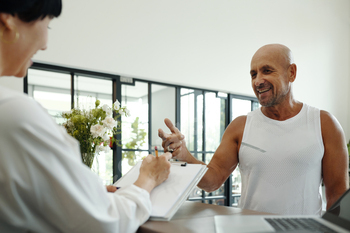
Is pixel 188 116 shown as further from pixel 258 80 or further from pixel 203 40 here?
pixel 258 80

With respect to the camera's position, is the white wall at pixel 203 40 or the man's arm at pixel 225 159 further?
the white wall at pixel 203 40

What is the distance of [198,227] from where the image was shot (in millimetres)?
675

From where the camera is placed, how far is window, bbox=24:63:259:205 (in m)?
3.40

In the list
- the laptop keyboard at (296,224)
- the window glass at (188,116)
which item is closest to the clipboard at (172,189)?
Result: the laptop keyboard at (296,224)

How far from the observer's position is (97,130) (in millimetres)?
1772

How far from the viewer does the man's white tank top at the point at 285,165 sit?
4.42 feet

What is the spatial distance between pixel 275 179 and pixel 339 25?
679 centimetres

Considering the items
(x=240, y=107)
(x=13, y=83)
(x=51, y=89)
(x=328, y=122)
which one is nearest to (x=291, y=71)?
(x=328, y=122)

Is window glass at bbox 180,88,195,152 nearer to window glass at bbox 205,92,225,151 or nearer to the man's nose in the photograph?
window glass at bbox 205,92,225,151

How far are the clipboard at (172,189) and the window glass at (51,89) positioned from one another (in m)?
2.58

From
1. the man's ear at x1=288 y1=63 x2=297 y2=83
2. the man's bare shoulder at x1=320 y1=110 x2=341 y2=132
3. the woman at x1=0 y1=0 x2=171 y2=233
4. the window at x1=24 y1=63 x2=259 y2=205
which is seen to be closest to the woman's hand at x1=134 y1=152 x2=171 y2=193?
the woman at x1=0 y1=0 x2=171 y2=233

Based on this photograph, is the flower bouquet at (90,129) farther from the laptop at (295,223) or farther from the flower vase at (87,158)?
the laptop at (295,223)

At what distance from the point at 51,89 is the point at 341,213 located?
3.32 m

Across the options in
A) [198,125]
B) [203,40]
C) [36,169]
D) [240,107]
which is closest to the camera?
[36,169]
